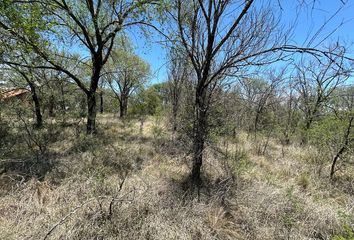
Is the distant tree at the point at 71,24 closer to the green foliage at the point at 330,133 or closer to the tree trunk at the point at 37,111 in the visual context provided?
the tree trunk at the point at 37,111

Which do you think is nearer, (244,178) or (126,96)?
(244,178)

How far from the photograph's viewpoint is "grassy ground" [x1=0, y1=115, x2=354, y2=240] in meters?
2.85

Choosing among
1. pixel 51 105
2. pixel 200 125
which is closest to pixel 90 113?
pixel 51 105

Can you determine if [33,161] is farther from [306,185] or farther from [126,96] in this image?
[126,96]

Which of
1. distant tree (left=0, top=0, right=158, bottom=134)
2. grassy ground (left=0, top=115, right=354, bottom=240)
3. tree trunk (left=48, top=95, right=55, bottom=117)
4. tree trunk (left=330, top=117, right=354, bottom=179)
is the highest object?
distant tree (left=0, top=0, right=158, bottom=134)

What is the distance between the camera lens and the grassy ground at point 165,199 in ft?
9.34

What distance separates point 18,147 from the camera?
5926 mm

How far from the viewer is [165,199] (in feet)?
11.7

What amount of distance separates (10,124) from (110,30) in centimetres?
469

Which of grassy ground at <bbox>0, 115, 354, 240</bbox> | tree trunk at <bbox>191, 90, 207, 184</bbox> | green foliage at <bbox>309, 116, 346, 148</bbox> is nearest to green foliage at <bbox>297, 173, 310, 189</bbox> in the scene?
grassy ground at <bbox>0, 115, 354, 240</bbox>

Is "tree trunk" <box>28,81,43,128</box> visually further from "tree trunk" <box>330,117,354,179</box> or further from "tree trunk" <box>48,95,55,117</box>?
"tree trunk" <box>330,117,354,179</box>

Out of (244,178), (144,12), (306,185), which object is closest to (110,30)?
(144,12)

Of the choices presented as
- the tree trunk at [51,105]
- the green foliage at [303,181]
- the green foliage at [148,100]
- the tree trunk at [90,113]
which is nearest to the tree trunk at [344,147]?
the green foliage at [303,181]

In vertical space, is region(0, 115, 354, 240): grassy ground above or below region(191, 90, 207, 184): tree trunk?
below
